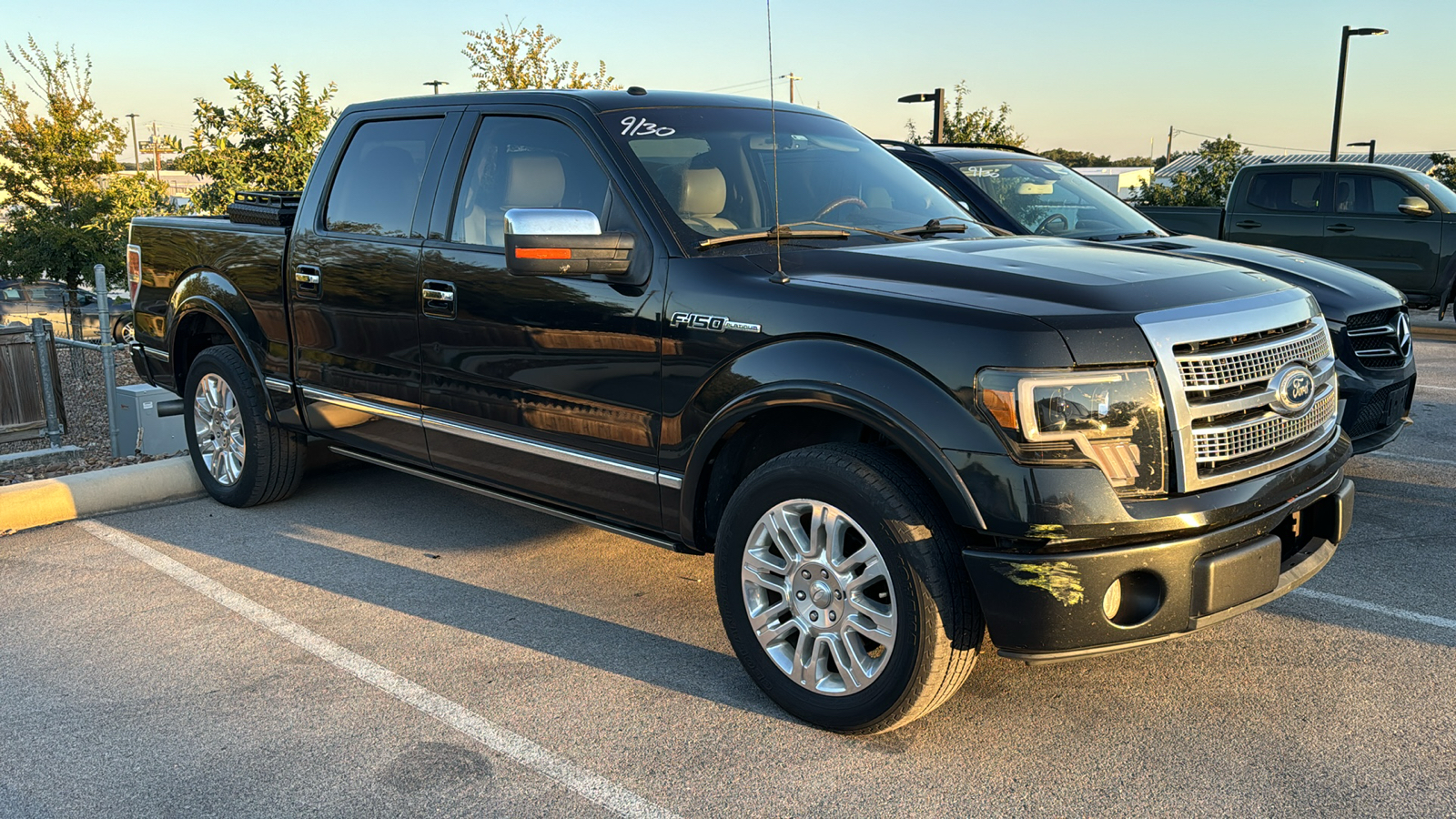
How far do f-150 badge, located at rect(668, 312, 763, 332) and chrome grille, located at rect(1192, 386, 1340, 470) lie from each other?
1.31 metres

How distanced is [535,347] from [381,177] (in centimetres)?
143

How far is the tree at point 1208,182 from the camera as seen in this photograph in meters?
21.2

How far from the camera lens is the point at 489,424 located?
4.46 m

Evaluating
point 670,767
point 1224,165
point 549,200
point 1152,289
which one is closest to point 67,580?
point 549,200

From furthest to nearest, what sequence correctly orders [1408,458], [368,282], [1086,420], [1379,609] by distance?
[1408,458] < [368,282] < [1379,609] < [1086,420]

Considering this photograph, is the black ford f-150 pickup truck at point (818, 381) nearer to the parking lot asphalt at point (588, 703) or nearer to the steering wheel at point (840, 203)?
the steering wheel at point (840, 203)

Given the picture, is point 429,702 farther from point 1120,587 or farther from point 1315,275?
point 1315,275

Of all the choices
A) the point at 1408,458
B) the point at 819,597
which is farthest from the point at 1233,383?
the point at 1408,458

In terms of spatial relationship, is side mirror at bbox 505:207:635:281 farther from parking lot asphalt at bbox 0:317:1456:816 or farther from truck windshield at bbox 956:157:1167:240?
truck windshield at bbox 956:157:1167:240

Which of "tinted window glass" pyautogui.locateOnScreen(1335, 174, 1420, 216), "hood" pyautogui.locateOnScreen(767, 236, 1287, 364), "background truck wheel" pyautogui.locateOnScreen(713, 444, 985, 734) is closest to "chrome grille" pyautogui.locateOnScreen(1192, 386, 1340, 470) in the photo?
"hood" pyautogui.locateOnScreen(767, 236, 1287, 364)

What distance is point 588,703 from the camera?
12.0 feet

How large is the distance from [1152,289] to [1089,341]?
42 cm

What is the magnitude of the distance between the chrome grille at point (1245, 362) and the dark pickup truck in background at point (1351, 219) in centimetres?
972

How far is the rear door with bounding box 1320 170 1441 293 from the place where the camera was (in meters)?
12.9
